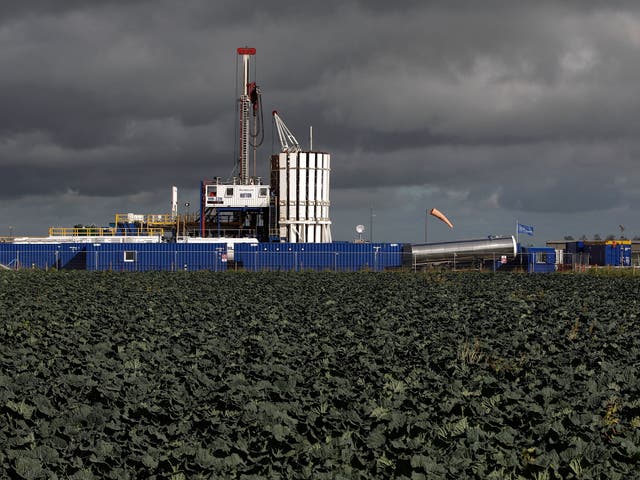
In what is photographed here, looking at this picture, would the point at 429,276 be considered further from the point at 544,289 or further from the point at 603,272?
the point at 603,272

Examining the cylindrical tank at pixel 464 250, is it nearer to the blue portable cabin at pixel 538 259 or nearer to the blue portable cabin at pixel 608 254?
the blue portable cabin at pixel 538 259

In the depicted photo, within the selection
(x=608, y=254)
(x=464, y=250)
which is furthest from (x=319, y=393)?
(x=608, y=254)

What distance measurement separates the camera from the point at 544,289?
113 ft

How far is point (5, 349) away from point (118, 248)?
153 feet

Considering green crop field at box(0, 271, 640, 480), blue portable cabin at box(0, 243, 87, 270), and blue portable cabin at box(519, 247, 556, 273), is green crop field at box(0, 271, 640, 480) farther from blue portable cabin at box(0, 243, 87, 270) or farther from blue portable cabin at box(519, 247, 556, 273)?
blue portable cabin at box(0, 243, 87, 270)

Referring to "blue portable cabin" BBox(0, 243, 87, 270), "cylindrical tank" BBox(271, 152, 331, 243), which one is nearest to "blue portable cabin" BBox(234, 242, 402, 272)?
Result: "cylindrical tank" BBox(271, 152, 331, 243)

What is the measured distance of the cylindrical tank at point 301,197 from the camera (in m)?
67.6

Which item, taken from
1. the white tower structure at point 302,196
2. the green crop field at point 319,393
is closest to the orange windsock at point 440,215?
the white tower structure at point 302,196

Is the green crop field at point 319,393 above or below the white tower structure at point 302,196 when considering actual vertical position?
below

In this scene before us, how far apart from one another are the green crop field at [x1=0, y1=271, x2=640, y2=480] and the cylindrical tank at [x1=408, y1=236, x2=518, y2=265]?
34235 millimetres

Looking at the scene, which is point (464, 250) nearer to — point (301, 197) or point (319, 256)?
point (319, 256)

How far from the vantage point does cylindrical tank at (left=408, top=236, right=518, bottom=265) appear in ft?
190

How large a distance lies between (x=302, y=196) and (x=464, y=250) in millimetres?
17028

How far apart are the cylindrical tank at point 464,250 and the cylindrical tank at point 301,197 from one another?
12092 millimetres
